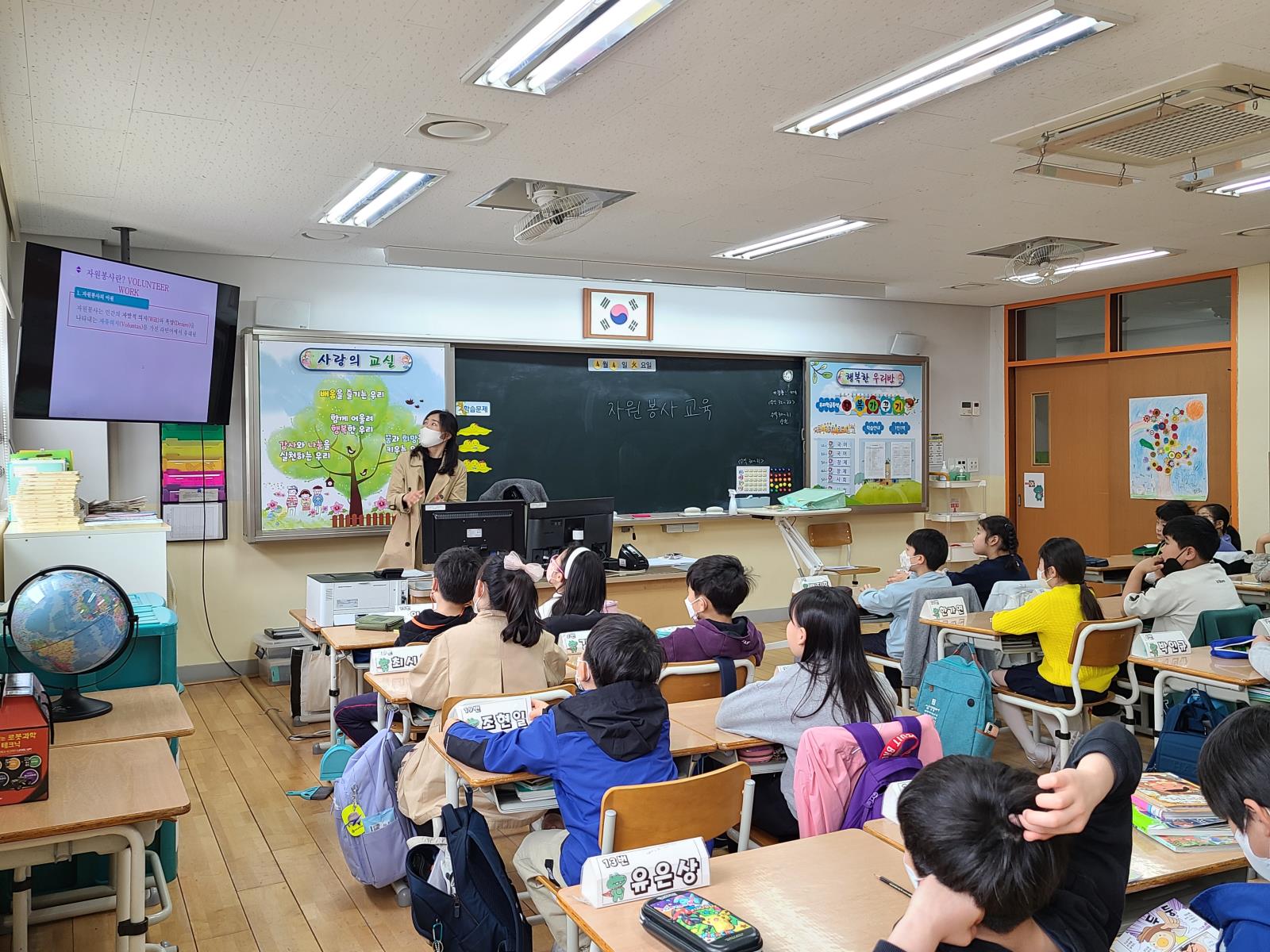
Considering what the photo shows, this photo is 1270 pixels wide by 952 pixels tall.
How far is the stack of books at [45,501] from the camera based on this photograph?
386 centimetres

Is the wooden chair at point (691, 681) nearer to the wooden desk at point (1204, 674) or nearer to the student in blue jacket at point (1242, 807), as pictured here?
the wooden desk at point (1204, 674)

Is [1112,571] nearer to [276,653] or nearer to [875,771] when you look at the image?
[875,771]

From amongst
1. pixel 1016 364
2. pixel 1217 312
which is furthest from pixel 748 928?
pixel 1016 364

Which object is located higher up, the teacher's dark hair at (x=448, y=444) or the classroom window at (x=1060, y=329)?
the classroom window at (x=1060, y=329)

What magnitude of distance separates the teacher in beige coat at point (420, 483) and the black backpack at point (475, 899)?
343 centimetres

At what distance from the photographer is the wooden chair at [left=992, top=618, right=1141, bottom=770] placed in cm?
389

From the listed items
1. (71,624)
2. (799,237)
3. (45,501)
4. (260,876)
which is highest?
(799,237)

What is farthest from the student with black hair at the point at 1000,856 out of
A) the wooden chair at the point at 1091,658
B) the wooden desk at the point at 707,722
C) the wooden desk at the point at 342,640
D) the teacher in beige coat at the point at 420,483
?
the teacher in beige coat at the point at 420,483

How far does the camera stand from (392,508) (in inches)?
242

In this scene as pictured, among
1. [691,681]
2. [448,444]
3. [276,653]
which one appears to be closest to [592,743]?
[691,681]

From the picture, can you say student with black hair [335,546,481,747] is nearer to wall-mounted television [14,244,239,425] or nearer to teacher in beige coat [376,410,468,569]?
teacher in beige coat [376,410,468,569]

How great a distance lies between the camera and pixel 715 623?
3.52 meters

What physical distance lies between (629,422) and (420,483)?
77.2 inches

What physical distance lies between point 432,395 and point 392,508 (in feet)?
2.93
